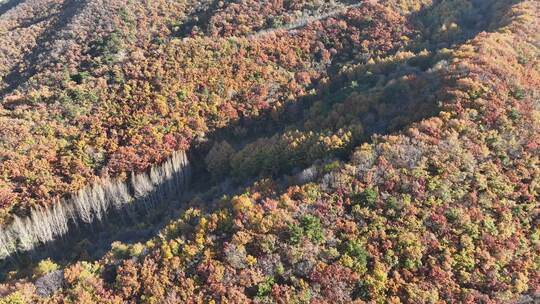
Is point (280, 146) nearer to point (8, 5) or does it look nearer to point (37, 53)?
point (37, 53)

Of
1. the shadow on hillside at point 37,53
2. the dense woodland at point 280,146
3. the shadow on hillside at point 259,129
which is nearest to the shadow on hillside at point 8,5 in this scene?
the dense woodland at point 280,146

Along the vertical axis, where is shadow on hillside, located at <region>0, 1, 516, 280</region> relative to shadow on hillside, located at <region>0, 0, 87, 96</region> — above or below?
below

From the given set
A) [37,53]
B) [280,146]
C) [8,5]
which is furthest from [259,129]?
[8,5]

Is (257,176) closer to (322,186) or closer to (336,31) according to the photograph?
(322,186)

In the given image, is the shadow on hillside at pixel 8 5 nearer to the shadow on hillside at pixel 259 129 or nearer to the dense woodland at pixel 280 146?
→ the dense woodland at pixel 280 146

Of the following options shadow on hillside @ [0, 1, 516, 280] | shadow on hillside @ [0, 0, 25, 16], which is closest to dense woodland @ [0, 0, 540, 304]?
shadow on hillside @ [0, 1, 516, 280]

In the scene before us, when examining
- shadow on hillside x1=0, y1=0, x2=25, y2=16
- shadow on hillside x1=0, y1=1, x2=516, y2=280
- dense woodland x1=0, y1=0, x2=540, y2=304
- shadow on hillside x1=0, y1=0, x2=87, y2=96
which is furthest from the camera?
shadow on hillside x1=0, y1=0, x2=25, y2=16

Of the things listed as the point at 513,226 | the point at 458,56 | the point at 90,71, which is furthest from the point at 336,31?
the point at 513,226

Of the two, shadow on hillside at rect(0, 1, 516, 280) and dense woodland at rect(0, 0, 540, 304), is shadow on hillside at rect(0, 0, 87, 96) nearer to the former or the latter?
dense woodland at rect(0, 0, 540, 304)
